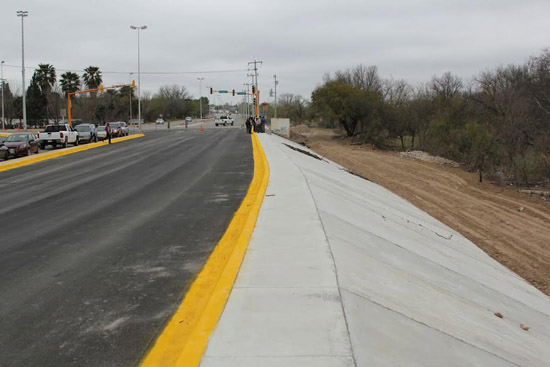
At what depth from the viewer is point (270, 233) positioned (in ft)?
25.8

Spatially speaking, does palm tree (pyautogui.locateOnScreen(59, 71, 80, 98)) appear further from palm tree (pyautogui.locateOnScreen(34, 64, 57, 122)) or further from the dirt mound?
the dirt mound

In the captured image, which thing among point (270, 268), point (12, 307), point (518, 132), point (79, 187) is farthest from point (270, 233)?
point (518, 132)

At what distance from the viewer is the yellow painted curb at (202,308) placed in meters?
4.10

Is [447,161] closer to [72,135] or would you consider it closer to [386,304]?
[72,135]

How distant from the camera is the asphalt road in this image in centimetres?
456

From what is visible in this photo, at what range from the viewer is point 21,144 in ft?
94.2

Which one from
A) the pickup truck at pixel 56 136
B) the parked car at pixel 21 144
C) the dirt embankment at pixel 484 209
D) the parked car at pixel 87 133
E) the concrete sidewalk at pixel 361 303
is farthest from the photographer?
the parked car at pixel 87 133

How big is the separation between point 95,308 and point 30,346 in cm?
91

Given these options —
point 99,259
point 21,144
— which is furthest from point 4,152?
point 99,259

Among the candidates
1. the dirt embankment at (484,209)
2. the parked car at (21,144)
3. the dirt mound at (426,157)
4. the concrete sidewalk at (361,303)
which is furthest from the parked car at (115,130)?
the concrete sidewalk at (361,303)

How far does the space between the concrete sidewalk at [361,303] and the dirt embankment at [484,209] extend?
3.49m

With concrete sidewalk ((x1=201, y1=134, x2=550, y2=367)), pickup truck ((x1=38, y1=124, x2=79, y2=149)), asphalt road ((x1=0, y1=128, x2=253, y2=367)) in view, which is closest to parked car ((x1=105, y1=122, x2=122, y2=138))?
pickup truck ((x1=38, y1=124, x2=79, y2=149))

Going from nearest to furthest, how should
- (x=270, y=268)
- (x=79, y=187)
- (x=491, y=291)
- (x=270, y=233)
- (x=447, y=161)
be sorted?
1. (x=270, y=268)
2. (x=270, y=233)
3. (x=491, y=291)
4. (x=79, y=187)
5. (x=447, y=161)

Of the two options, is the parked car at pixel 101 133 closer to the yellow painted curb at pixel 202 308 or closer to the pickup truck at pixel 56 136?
the pickup truck at pixel 56 136
